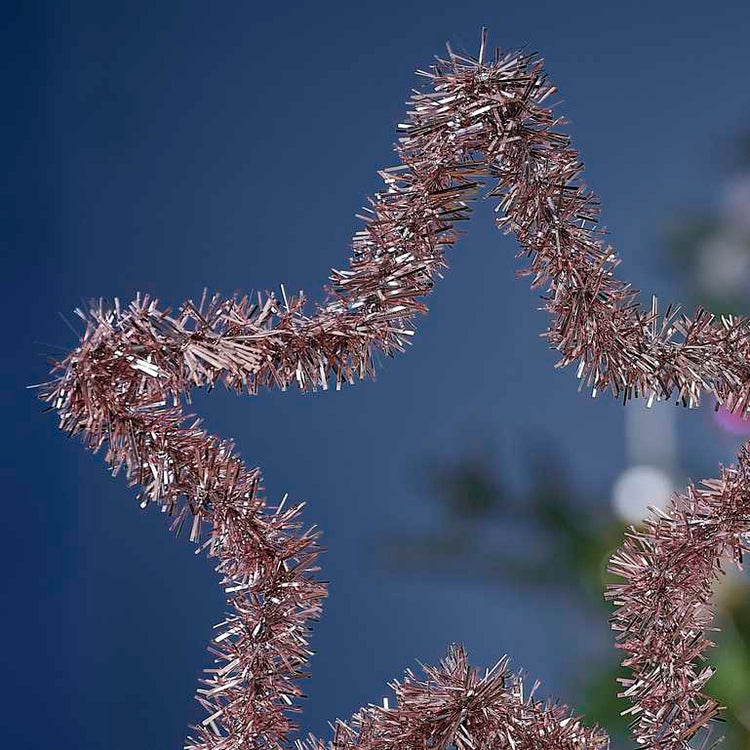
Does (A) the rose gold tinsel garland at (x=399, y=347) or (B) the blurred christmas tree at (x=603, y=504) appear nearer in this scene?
(A) the rose gold tinsel garland at (x=399, y=347)

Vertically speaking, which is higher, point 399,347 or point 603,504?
point 603,504

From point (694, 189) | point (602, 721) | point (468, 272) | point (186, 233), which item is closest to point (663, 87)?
point (694, 189)

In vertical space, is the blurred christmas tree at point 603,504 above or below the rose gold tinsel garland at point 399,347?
above

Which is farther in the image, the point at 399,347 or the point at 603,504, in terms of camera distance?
the point at 603,504

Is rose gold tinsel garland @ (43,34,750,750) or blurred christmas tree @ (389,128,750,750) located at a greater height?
blurred christmas tree @ (389,128,750,750)

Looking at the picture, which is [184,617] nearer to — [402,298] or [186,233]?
[186,233]
